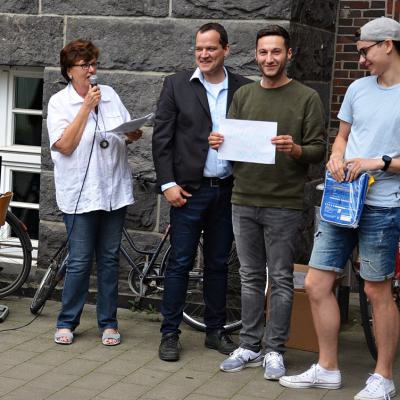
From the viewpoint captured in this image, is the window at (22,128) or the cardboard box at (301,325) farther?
the window at (22,128)

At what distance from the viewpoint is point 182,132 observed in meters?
6.28

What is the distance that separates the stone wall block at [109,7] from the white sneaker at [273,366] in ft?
8.71

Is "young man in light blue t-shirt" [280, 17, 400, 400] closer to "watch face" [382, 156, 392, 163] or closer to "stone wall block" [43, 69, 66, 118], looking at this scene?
"watch face" [382, 156, 392, 163]

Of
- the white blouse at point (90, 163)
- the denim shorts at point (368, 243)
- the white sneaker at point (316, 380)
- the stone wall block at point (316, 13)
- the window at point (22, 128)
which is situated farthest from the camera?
the window at point (22, 128)

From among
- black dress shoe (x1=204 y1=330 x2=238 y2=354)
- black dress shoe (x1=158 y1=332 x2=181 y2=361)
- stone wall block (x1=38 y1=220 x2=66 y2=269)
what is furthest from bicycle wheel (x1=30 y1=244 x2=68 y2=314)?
black dress shoe (x1=204 y1=330 x2=238 y2=354)

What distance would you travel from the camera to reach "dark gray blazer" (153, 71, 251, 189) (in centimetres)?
622

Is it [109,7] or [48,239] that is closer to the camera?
[109,7]

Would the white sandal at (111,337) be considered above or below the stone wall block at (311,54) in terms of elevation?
below

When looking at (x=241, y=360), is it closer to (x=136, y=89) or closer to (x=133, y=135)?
(x=133, y=135)

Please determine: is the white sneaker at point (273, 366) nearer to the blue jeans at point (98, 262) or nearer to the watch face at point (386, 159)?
the blue jeans at point (98, 262)

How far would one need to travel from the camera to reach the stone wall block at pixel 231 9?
6984mm

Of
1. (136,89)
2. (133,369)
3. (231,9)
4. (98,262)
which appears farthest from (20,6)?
(133,369)

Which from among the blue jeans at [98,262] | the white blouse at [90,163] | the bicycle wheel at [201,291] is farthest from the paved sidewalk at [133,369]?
the white blouse at [90,163]

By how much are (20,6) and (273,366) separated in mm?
A: 3452
